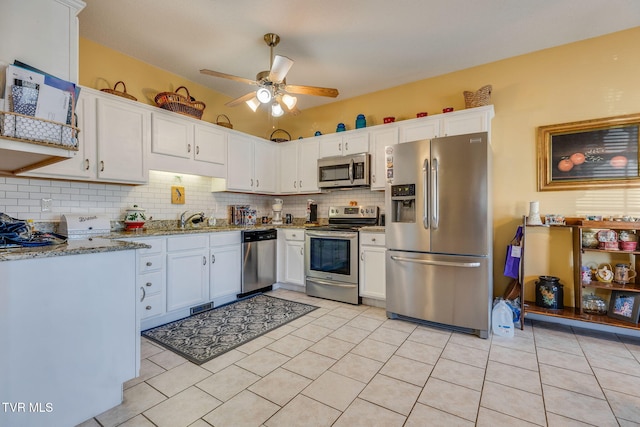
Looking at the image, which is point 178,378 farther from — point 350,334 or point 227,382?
point 350,334

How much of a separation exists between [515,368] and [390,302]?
119 centimetres

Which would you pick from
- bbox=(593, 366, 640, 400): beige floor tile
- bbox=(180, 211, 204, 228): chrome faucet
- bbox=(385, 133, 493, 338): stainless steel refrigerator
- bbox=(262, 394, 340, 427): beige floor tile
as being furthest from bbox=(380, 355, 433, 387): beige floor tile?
bbox=(180, 211, 204, 228): chrome faucet

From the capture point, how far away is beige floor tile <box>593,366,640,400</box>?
1.80m

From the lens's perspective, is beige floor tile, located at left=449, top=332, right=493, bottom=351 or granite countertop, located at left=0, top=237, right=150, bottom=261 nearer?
granite countertop, located at left=0, top=237, right=150, bottom=261

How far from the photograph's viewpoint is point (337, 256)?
364cm

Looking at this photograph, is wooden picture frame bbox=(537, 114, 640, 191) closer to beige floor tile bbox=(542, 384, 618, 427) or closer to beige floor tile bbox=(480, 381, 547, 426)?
beige floor tile bbox=(542, 384, 618, 427)

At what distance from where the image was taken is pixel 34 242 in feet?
5.17

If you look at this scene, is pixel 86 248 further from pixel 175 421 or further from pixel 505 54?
pixel 505 54

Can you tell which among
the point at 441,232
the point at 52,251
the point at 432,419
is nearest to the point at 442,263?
the point at 441,232

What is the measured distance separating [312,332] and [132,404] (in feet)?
4.72

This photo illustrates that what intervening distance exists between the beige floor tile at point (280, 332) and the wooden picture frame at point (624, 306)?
2.86m

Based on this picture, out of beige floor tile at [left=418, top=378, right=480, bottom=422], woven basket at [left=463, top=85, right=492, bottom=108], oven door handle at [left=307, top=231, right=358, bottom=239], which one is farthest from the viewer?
oven door handle at [left=307, top=231, right=358, bottom=239]

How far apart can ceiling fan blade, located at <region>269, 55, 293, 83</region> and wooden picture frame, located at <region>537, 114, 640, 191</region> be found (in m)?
2.70

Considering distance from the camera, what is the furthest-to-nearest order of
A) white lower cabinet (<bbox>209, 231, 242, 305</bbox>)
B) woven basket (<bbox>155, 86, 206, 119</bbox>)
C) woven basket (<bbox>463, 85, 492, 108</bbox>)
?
white lower cabinet (<bbox>209, 231, 242, 305</bbox>), woven basket (<bbox>155, 86, 206, 119</bbox>), woven basket (<bbox>463, 85, 492, 108</bbox>)
